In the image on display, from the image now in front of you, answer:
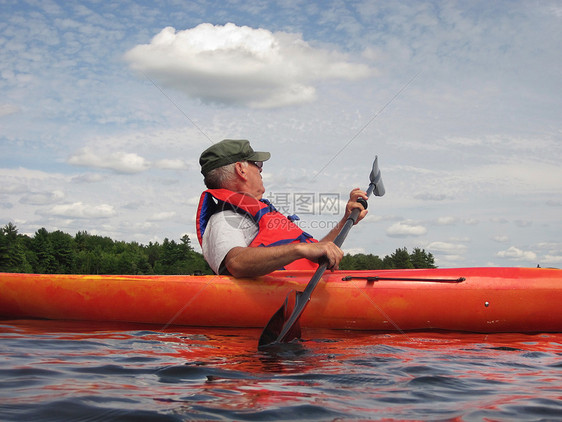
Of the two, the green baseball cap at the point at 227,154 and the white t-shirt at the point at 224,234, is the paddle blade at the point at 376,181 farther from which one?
the white t-shirt at the point at 224,234

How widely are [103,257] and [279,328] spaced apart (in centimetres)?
4743

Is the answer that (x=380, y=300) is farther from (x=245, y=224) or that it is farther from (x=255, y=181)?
(x=255, y=181)

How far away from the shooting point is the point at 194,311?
425 cm

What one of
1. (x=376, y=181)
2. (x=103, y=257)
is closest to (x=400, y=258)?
(x=103, y=257)

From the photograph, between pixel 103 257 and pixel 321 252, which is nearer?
pixel 321 252

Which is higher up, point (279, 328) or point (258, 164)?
point (258, 164)

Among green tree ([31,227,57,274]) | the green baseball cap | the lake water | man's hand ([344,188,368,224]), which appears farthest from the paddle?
green tree ([31,227,57,274])

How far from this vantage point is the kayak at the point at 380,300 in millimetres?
4121

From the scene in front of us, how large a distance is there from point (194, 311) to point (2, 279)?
195 cm

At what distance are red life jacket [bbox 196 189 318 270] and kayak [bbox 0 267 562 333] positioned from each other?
296mm

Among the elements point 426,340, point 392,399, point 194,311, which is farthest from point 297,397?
point 194,311

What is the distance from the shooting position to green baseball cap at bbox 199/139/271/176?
4520 millimetres

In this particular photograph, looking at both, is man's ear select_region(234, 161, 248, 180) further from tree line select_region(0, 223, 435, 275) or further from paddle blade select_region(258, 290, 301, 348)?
tree line select_region(0, 223, 435, 275)

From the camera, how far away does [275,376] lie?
8.34ft
